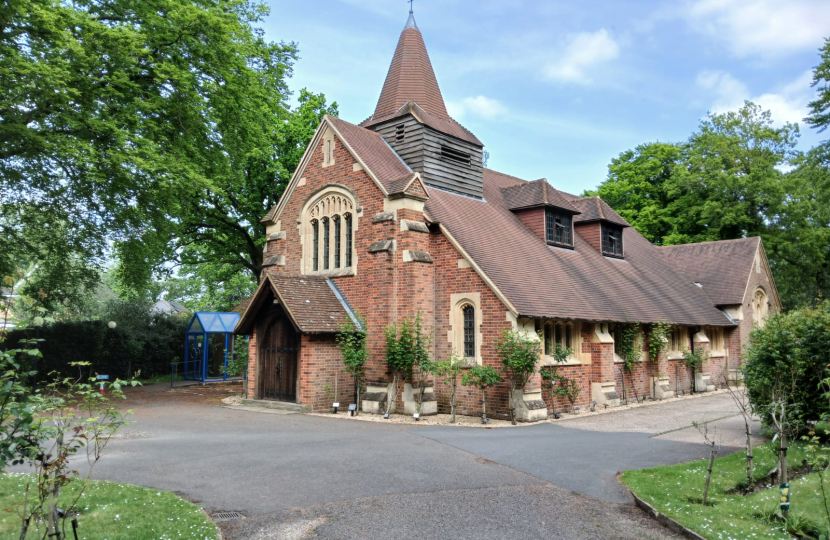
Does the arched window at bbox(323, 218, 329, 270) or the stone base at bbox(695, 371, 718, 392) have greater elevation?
the arched window at bbox(323, 218, 329, 270)

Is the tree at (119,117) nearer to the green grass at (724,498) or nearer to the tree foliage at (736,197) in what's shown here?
the green grass at (724,498)

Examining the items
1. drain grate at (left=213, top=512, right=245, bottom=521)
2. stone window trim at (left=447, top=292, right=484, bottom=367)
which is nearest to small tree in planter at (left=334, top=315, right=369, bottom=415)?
stone window trim at (left=447, top=292, right=484, bottom=367)

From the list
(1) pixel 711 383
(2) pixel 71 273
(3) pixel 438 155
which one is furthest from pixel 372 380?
(1) pixel 711 383

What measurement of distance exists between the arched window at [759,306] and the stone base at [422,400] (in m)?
20.1

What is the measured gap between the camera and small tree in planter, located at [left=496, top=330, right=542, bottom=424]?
15109 mm

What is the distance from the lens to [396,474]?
30.2ft

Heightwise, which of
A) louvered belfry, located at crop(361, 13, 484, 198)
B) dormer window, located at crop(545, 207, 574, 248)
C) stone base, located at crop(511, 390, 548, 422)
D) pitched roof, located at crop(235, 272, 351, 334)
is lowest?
stone base, located at crop(511, 390, 548, 422)

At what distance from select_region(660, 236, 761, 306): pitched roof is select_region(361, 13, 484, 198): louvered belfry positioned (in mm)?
14173

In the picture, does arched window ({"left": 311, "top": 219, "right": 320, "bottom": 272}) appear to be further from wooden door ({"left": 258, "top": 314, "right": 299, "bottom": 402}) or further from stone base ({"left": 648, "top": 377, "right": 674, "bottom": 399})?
stone base ({"left": 648, "top": 377, "right": 674, "bottom": 399})

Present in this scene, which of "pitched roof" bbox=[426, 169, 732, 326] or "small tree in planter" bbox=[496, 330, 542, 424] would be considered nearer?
"small tree in planter" bbox=[496, 330, 542, 424]

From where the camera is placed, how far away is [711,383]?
Answer: 83.6 feet

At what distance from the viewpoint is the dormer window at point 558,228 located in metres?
22.3

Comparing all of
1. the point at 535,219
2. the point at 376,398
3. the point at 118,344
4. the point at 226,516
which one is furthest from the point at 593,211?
the point at 118,344

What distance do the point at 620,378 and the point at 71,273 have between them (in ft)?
63.3
